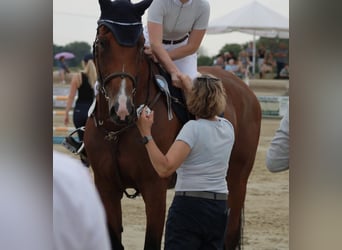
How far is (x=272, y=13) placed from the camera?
15.4m

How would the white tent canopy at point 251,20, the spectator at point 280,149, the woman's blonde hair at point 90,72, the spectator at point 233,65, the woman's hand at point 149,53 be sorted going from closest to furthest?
the spectator at point 280,149 → the woman's hand at point 149,53 → the woman's blonde hair at point 90,72 → the white tent canopy at point 251,20 → the spectator at point 233,65

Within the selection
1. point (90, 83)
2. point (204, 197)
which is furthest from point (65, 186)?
point (90, 83)

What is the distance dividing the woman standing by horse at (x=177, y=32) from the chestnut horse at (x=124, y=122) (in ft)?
0.34

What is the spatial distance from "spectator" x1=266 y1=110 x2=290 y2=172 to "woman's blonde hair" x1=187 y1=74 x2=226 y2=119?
0.66m

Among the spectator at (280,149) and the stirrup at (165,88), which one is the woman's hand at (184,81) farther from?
the spectator at (280,149)

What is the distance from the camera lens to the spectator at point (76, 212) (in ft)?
3.80

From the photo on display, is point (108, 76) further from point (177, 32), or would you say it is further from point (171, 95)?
point (177, 32)

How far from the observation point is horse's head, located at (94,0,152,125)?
3.66 meters

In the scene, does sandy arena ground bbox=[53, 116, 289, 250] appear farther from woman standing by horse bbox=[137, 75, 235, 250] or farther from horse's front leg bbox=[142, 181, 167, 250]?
woman standing by horse bbox=[137, 75, 235, 250]

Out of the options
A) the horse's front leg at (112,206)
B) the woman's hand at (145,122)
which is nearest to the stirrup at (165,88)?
the horse's front leg at (112,206)

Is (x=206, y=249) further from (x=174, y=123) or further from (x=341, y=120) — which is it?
(x=341, y=120)

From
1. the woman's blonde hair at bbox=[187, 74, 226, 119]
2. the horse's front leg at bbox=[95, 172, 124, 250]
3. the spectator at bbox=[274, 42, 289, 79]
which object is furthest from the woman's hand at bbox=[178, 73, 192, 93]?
the spectator at bbox=[274, 42, 289, 79]

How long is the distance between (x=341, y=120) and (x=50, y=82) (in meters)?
0.63

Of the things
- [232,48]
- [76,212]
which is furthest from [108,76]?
[232,48]
